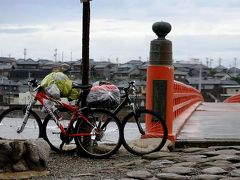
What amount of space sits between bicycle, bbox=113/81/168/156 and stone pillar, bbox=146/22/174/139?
569 mm

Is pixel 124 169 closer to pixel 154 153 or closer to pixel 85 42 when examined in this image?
pixel 154 153

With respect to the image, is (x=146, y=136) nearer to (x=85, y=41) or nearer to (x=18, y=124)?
(x=85, y=41)

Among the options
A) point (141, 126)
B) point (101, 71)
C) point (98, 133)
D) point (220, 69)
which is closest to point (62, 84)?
point (98, 133)

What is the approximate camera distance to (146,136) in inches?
305

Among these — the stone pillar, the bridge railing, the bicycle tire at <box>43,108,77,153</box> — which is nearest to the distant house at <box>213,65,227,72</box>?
the bridge railing

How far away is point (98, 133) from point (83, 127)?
0.22m

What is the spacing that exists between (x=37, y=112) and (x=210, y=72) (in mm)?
75124

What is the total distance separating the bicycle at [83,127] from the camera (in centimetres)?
695

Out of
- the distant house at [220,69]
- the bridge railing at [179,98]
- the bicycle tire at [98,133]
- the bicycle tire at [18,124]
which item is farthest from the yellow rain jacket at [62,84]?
the distant house at [220,69]

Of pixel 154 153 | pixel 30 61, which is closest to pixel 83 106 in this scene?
pixel 154 153

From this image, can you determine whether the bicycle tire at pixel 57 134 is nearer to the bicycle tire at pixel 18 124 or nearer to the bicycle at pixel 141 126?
the bicycle tire at pixel 18 124

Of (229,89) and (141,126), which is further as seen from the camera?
(229,89)

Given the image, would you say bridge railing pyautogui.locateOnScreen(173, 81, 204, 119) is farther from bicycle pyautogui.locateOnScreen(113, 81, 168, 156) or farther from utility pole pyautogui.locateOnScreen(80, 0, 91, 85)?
utility pole pyautogui.locateOnScreen(80, 0, 91, 85)

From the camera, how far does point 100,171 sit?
19.3 feet
